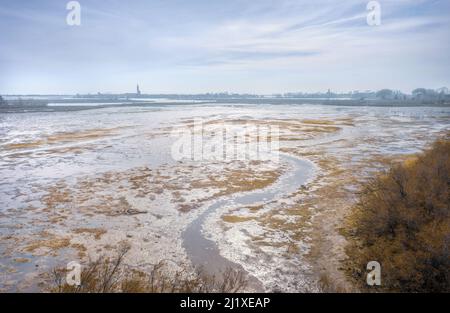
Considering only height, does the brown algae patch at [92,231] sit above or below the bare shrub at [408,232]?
below

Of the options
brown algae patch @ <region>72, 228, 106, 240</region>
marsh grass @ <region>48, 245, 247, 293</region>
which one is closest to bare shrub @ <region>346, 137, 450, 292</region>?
marsh grass @ <region>48, 245, 247, 293</region>

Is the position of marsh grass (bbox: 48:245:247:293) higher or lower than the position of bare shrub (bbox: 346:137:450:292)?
lower

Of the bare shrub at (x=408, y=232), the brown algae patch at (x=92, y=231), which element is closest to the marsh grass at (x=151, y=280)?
the brown algae patch at (x=92, y=231)

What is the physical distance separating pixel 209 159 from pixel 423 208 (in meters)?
17.1

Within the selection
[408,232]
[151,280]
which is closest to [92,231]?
[151,280]

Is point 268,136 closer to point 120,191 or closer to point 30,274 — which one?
point 120,191

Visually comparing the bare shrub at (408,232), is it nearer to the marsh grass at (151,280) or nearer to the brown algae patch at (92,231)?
the marsh grass at (151,280)

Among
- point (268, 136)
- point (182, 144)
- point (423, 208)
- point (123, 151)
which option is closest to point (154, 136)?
point (182, 144)

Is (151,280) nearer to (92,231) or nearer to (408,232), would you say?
(92,231)

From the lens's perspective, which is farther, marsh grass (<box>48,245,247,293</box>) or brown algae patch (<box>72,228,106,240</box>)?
brown algae patch (<box>72,228,106,240</box>)

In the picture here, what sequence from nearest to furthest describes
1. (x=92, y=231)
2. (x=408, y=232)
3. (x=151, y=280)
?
(x=151, y=280)
(x=408, y=232)
(x=92, y=231)

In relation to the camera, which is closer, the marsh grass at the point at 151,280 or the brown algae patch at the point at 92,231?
the marsh grass at the point at 151,280

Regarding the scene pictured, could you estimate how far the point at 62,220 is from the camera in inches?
495

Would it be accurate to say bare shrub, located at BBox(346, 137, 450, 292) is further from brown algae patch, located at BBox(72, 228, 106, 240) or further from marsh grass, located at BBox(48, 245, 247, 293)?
brown algae patch, located at BBox(72, 228, 106, 240)
